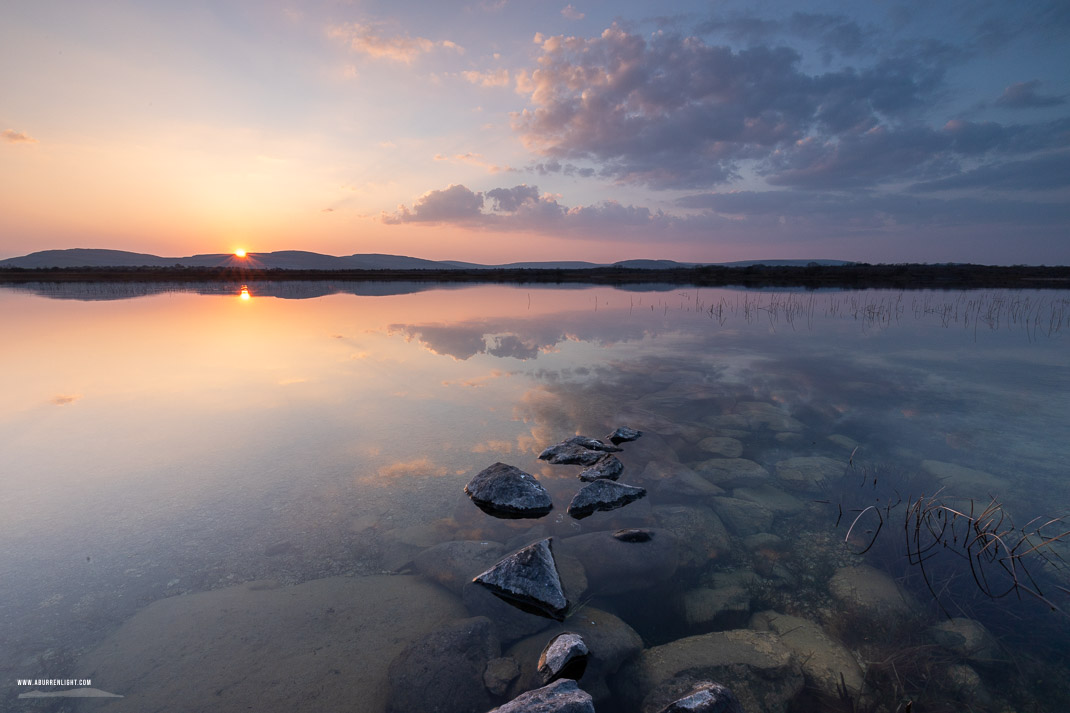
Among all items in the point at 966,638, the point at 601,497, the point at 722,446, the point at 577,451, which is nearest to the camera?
the point at 966,638

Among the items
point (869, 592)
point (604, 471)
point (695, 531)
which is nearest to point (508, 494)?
point (604, 471)

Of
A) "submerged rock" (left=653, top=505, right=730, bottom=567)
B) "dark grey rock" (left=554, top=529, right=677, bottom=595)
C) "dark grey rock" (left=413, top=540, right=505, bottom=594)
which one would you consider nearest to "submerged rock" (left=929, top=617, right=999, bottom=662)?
"submerged rock" (left=653, top=505, right=730, bottom=567)

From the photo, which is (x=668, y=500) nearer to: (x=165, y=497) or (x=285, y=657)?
(x=285, y=657)

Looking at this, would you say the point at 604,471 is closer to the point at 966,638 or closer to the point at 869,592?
the point at 869,592

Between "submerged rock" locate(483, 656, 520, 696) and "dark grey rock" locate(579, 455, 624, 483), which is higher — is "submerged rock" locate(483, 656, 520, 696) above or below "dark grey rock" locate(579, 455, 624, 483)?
below

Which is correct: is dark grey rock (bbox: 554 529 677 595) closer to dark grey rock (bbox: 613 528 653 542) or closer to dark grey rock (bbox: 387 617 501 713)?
dark grey rock (bbox: 613 528 653 542)

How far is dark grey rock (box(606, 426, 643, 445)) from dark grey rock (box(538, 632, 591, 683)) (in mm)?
4839

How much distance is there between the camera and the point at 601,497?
629cm

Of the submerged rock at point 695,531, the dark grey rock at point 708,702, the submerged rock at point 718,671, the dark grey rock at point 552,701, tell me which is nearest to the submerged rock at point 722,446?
the submerged rock at point 695,531

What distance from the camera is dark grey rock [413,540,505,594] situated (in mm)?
4758

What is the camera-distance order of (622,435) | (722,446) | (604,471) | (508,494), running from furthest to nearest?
(622,435) → (722,446) → (604,471) → (508,494)

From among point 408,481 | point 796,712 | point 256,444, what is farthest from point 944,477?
point 256,444

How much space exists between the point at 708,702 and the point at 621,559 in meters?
1.90

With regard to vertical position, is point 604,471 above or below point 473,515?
above
